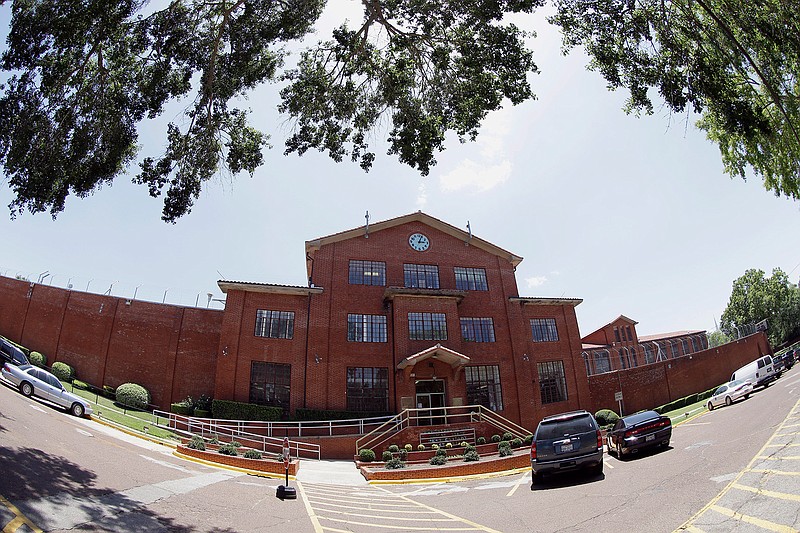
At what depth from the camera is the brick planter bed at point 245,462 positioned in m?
14.4

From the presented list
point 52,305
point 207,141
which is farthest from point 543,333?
point 52,305

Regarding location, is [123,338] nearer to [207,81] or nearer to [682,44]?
[207,81]

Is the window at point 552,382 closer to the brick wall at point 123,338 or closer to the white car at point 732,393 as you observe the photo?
the white car at point 732,393

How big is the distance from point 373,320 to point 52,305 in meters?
24.5

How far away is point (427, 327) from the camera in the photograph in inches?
983

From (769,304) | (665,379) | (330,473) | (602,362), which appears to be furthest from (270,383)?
(769,304)

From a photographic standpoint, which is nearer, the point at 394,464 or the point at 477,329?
the point at 394,464

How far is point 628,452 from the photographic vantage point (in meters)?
11.8

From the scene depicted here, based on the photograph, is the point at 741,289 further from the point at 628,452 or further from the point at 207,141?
the point at 207,141

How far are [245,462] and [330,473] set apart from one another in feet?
10.6

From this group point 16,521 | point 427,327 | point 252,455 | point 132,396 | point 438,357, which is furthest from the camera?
point 427,327

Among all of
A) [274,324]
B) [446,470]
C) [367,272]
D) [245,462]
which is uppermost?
[367,272]

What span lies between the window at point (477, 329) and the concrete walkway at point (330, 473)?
1157 cm

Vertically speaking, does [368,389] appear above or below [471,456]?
above
